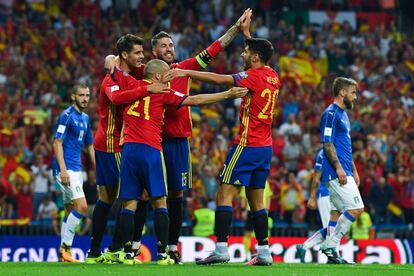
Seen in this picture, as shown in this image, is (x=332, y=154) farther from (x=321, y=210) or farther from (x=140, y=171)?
(x=140, y=171)

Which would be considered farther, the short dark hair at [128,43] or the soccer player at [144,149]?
the short dark hair at [128,43]

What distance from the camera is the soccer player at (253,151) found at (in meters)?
13.4

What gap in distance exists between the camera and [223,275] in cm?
1166

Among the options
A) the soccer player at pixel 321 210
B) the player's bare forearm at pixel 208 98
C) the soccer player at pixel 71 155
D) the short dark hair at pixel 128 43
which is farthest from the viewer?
the soccer player at pixel 321 210

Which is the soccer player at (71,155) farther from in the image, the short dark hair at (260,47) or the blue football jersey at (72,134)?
the short dark hair at (260,47)

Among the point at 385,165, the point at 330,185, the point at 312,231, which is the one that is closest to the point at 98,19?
the point at 385,165

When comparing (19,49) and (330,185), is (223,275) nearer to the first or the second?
(330,185)

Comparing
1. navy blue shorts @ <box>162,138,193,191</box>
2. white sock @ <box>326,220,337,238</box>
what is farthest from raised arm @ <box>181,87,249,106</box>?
white sock @ <box>326,220,337,238</box>

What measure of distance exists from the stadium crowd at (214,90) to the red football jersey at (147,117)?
354 inches

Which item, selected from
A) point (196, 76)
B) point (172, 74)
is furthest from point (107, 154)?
point (196, 76)

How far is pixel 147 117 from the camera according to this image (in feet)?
43.0

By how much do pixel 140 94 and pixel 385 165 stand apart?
13.4m

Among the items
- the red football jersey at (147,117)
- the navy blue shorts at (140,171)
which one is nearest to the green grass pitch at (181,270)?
the navy blue shorts at (140,171)

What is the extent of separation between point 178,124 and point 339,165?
8.07 feet
